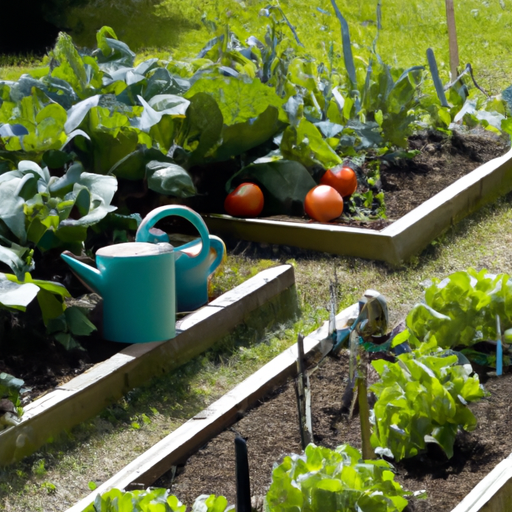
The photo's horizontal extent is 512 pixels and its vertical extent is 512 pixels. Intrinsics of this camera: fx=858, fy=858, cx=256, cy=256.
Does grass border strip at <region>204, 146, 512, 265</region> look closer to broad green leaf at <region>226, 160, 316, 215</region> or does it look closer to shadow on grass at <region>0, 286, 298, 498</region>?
broad green leaf at <region>226, 160, 316, 215</region>

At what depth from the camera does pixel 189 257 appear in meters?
3.49

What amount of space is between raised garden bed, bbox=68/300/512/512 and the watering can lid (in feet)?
2.00

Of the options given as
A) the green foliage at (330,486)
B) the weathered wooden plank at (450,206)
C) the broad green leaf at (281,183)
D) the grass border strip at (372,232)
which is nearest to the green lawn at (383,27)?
the weathered wooden plank at (450,206)

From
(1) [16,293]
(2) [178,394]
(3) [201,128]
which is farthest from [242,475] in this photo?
(3) [201,128]

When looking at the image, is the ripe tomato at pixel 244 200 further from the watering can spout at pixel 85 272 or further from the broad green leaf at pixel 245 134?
the watering can spout at pixel 85 272

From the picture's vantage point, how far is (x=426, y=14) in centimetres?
1116

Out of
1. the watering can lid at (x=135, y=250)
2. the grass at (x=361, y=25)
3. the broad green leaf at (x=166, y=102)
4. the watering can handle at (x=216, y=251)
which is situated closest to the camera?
the watering can lid at (x=135, y=250)

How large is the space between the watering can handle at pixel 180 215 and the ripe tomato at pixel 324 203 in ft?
3.76

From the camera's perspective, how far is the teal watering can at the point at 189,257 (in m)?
3.43

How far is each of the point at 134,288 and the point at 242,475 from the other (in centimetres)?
165

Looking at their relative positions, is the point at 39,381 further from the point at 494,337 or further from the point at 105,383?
the point at 494,337

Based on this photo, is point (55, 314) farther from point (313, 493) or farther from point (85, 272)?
point (313, 493)

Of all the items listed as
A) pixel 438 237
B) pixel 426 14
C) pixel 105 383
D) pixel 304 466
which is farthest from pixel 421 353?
Result: pixel 426 14

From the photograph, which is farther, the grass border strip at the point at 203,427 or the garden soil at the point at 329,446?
the grass border strip at the point at 203,427
